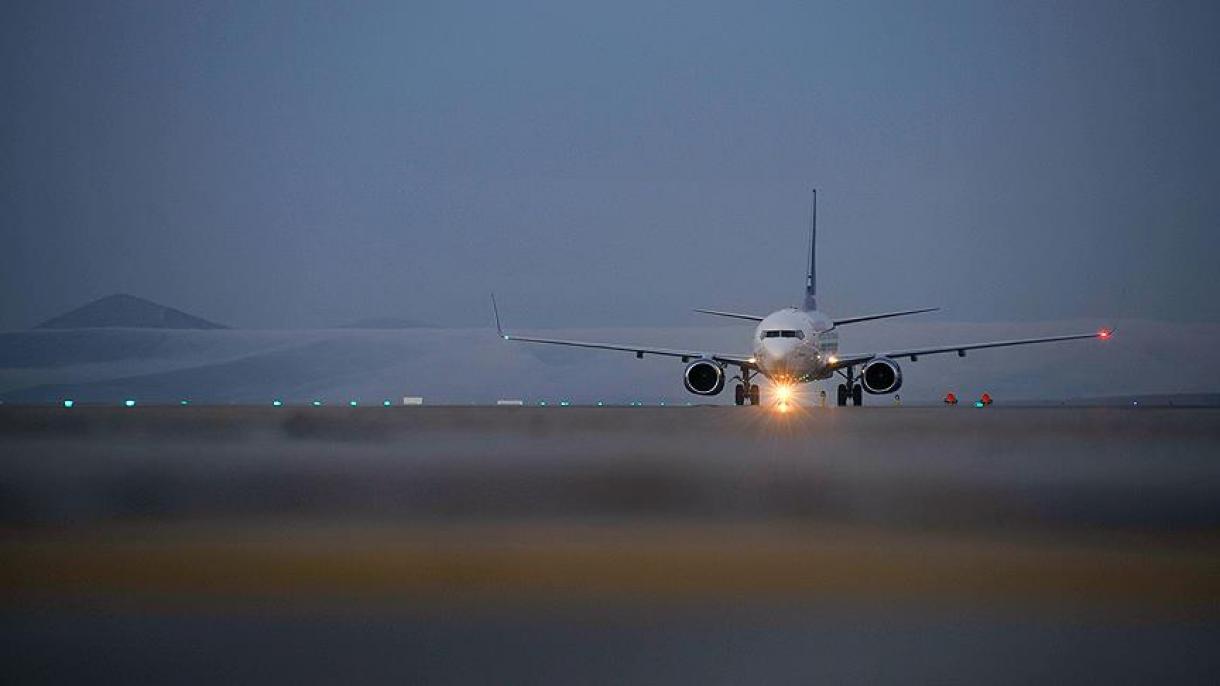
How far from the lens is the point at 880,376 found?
5791cm

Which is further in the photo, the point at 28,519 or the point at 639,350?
the point at 639,350

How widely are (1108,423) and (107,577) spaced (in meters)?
27.3

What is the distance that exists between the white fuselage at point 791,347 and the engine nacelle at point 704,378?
179 cm

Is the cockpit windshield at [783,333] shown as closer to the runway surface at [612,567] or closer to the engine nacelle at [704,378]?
the engine nacelle at [704,378]

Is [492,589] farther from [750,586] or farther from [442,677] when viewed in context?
[442,677]

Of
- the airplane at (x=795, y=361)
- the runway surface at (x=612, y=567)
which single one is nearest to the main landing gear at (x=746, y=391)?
the airplane at (x=795, y=361)

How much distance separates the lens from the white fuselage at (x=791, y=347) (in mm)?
54688

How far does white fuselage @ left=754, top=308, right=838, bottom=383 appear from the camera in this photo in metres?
54.7

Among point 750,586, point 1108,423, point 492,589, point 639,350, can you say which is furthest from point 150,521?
point 639,350

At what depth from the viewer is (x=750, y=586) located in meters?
9.85


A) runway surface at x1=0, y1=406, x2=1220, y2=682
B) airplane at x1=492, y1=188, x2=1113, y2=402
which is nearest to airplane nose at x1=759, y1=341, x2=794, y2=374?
airplane at x1=492, y1=188, x2=1113, y2=402

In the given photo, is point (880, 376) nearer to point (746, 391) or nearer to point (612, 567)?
point (746, 391)

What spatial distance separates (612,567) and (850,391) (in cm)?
4947

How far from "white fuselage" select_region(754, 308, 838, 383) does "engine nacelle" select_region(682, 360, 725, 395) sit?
1.79 metres
